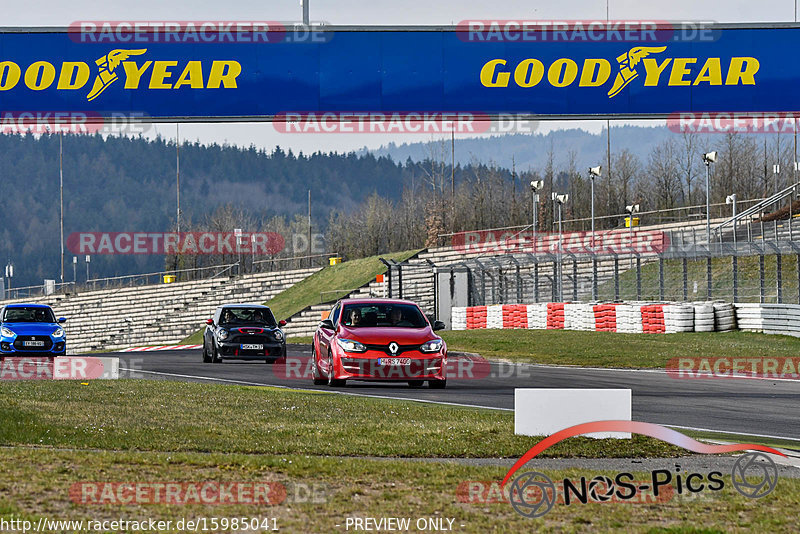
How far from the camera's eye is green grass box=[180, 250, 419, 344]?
69938mm

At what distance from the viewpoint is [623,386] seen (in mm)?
21141

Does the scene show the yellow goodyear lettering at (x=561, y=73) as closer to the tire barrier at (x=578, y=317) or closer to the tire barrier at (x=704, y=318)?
the tire barrier at (x=704, y=318)

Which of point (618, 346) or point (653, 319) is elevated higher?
point (653, 319)

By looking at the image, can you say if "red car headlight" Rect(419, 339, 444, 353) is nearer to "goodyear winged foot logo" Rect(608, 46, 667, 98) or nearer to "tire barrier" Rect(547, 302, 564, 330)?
"goodyear winged foot logo" Rect(608, 46, 667, 98)

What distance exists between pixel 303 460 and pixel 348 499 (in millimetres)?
2088

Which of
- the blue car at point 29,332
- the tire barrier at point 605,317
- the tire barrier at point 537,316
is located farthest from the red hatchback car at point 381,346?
the tire barrier at point 537,316

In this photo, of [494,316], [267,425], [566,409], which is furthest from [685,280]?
[566,409]

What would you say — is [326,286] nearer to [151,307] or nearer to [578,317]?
[151,307]

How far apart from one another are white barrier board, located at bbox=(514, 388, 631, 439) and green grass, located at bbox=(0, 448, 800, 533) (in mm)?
1631

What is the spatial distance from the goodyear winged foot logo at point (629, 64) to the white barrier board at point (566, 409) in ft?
34.0

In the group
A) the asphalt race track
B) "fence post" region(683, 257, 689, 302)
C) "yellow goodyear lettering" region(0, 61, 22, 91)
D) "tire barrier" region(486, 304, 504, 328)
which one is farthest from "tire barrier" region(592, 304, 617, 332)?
"yellow goodyear lettering" region(0, 61, 22, 91)

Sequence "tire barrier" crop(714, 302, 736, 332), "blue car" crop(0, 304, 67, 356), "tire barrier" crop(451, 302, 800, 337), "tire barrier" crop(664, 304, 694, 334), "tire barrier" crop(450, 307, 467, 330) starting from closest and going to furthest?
"blue car" crop(0, 304, 67, 356), "tire barrier" crop(451, 302, 800, 337), "tire barrier" crop(714, 302, 736, 332), "tire barrier" crop(664, 304, 694, 334), "tire barrier" crop(450, 307, 467, 330)

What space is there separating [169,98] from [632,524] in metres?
15.4

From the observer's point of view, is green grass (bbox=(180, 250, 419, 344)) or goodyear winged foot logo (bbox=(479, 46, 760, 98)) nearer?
goodyear winged foot logo (bbox=(479, 46, 760, 98))
